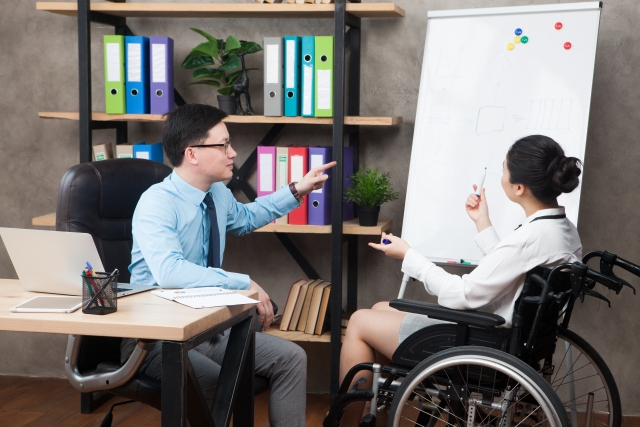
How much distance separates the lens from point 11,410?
3070 millimetres

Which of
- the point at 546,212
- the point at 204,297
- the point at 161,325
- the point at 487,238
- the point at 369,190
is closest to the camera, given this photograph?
the point at 161,325

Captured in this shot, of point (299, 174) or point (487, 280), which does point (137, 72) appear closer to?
point (299, 174)

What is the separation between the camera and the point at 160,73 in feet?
10.1

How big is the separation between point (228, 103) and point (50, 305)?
1.61 m

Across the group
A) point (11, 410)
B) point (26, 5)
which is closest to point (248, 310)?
point (11, 410)

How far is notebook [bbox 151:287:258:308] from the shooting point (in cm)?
172

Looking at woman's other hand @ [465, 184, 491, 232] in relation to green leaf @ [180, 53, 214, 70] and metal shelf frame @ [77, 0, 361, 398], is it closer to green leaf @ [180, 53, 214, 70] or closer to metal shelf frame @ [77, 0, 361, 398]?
metal shelf frame @ [77, 0, 361, 398]

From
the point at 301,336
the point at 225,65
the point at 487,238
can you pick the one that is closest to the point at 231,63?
the point at 225,65

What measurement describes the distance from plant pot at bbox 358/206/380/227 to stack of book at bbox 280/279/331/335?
334 millimetres

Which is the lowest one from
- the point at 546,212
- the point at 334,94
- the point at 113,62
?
the point at 546,212

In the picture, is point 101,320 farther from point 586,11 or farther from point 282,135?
point 586,11

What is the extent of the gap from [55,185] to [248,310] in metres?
1.99

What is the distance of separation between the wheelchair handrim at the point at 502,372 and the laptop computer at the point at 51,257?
785 mm

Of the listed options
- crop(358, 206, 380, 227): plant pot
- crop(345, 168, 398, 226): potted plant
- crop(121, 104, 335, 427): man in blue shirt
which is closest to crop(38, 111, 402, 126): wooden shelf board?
crop(345, 168, 398, 226): potted plant
